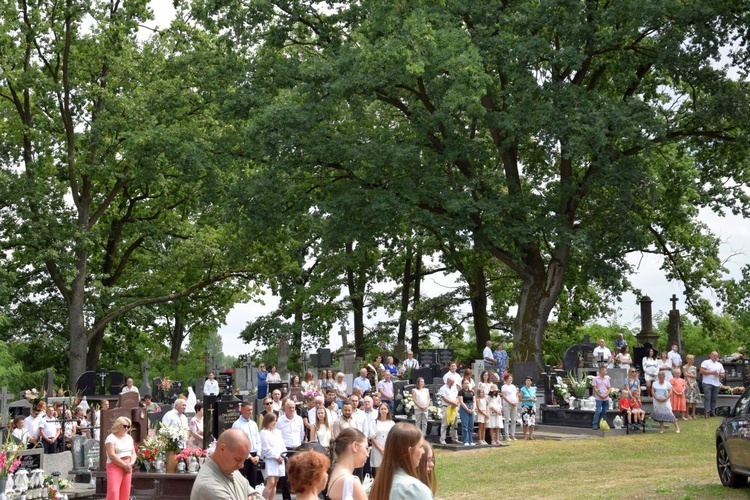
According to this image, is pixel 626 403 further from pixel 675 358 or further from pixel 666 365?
pixel 675 358

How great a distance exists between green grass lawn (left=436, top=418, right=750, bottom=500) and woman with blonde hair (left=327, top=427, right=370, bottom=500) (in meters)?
9.93

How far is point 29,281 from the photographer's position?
148ft

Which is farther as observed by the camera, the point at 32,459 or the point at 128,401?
the point at 128,401

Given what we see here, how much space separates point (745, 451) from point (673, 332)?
963 inches

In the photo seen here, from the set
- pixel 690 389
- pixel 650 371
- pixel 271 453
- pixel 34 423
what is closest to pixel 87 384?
pixel 34 423

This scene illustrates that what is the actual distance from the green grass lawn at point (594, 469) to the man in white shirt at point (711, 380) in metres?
2.06

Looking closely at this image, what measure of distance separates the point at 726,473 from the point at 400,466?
11.4 m

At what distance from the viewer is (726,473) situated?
15922mm

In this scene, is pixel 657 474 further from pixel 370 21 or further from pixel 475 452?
pixel 370 21

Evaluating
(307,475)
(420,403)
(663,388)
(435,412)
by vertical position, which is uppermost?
(663,388)

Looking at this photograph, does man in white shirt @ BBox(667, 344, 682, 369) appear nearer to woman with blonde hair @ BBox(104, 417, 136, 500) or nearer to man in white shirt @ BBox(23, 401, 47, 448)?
man in white shirt @ BBox(23, 401, 47, 448)

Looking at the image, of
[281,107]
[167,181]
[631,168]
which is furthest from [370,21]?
[167,181]

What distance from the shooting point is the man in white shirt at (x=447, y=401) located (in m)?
24.5

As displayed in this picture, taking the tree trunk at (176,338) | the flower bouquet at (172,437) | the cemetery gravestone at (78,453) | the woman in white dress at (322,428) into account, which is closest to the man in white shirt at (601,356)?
the woman in white dress at (322,428)
